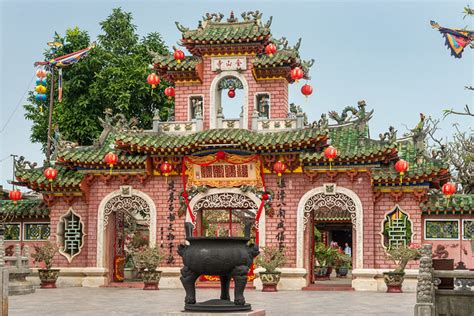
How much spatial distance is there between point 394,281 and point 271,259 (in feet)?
10.9

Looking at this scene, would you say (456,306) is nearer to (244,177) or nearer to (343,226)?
(244,177)

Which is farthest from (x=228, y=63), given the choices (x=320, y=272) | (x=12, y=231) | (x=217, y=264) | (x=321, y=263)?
(x=217, y=264)

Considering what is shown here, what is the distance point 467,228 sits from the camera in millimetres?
21406

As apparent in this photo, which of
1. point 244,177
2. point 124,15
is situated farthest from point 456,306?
point 124,15

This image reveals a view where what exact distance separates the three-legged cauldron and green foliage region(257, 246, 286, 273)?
8467mm

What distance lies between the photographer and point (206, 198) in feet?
74.0

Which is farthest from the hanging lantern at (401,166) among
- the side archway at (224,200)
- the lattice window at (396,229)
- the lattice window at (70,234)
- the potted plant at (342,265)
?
the potted plant at (342,265)

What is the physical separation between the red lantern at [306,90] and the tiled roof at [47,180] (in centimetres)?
692

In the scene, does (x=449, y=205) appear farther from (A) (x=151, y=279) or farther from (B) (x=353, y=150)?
(A) (x=151, y=279)

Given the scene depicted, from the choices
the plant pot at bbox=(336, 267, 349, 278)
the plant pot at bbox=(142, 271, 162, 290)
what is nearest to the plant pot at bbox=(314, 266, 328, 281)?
the plant pot at bbox=(336, 267, 349, 278)

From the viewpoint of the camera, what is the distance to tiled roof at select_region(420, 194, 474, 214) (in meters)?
21.2

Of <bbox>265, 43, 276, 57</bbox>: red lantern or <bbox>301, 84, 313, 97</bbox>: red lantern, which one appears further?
<bbox>301, 84, 313, 97</bbox>: red lantern

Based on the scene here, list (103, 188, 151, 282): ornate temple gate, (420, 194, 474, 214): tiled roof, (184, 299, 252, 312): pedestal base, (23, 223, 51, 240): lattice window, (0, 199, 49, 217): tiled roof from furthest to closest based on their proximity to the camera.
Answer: (23, 223, 51, 240): lattice window < (0, 199, 49, 217): tiled roof < (103, 188, 151, 282): ornate temple gate < (420, 194, 474, 214): tiled roof < (184, 299, 252, 312): pedestal base

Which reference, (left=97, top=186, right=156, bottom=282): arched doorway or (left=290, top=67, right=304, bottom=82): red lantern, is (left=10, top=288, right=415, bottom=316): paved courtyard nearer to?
(left=97, top=186, right=156, bottom=282): arched doorway
